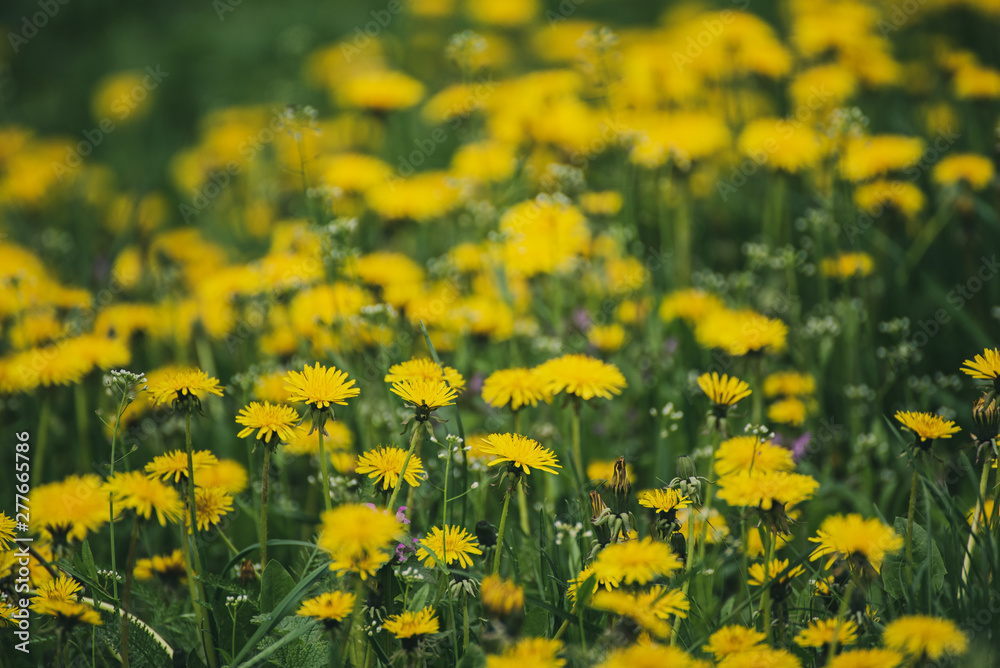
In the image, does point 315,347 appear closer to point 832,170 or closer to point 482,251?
point 482,251

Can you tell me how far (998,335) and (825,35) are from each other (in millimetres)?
1341

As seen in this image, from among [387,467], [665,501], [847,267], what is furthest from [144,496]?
[847,267]

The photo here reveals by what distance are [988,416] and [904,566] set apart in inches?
13.4

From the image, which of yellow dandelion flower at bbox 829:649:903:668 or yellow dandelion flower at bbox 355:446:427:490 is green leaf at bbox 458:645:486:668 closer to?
yellow dandelion flower at bbox 355:446:427:490

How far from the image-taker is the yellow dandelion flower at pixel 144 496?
133cm

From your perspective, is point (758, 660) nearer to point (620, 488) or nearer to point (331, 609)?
point (620, 488)

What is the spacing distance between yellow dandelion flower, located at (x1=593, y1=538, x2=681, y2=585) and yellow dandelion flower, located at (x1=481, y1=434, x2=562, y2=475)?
179mm

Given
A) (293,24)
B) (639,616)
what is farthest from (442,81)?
(639,616)

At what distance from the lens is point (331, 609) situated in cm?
125

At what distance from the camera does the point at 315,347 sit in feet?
7.52

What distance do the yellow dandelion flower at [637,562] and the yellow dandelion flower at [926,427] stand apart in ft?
1.73

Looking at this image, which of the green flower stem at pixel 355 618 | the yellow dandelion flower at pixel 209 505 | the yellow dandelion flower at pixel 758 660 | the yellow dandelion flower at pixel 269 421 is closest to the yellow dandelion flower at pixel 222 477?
the yellow dandelion flower at pixel 209 505

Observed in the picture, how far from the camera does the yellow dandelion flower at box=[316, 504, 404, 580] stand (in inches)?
45.4

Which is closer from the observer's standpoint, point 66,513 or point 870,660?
point 870,660
